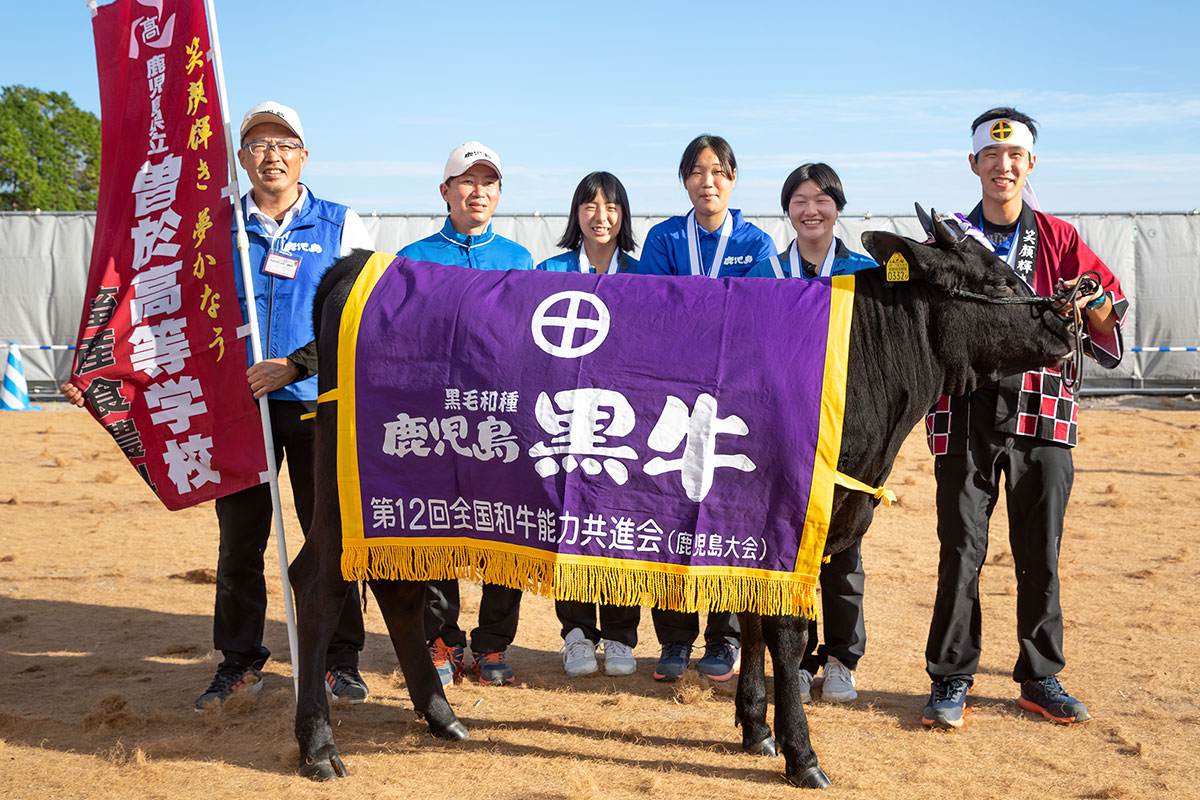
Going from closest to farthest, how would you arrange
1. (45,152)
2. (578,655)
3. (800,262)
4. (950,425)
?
1. (950,425)
2. (800,262)
3. (578,655)
4. (45,152)

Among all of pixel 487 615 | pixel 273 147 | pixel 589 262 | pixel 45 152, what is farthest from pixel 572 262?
pixel 45 152

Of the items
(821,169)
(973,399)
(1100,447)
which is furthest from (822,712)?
(1100,447)

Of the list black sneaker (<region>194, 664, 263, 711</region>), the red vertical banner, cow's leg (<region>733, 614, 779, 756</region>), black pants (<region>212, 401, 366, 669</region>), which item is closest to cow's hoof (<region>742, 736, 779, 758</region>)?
cow's leg (<region>733, 614, 779, 756</region>)

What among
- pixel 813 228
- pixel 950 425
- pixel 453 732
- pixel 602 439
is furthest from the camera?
pixel 813 228

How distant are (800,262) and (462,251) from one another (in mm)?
1767

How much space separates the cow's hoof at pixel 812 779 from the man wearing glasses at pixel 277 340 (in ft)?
7.16

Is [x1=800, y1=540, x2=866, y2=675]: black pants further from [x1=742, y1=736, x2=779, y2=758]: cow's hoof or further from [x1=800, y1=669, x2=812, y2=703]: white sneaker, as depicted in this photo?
[x1=742, y1=736, x2=779, y2=758]: cow's hoof

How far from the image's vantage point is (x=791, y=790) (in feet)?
12.2

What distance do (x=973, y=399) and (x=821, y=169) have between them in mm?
1369

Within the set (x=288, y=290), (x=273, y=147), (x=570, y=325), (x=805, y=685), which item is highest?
(x=273, y=147)

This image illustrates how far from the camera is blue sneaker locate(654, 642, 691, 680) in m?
4.97

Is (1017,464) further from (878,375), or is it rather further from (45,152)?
(45,152)

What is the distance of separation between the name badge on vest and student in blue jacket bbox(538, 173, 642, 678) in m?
1.36

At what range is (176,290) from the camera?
14.8 feet
